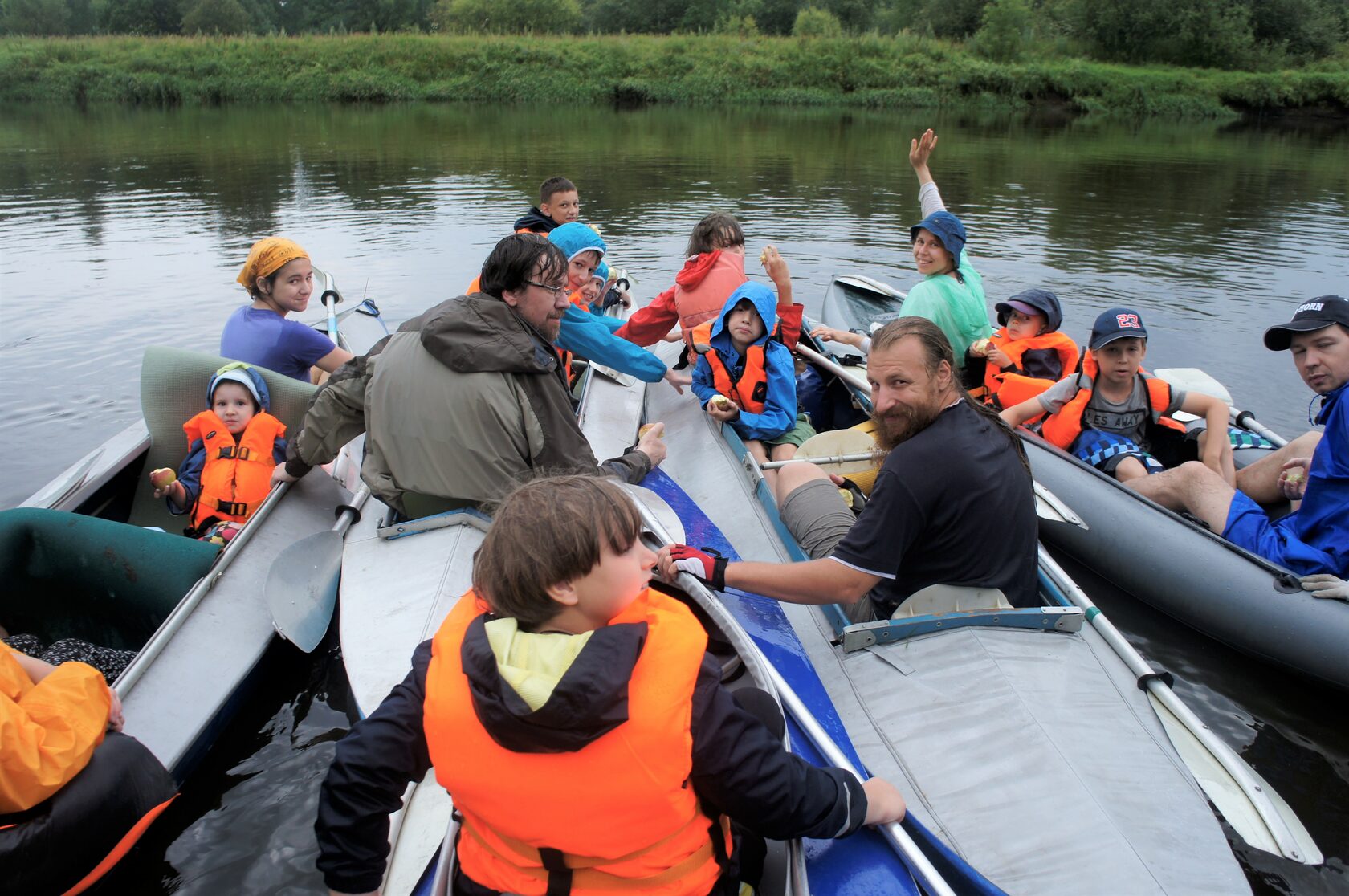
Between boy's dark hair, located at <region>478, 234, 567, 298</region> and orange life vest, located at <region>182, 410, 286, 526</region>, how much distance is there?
1.71 m

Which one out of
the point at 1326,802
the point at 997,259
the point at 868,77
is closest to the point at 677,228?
the point at 997,259

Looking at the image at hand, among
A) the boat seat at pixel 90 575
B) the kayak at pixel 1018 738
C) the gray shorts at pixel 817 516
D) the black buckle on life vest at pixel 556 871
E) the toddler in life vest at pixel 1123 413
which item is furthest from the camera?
the toddler in life vest at pixel 1123 413

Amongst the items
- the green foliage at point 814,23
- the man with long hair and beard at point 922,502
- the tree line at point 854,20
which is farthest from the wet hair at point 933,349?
the green foliage at point 814,23

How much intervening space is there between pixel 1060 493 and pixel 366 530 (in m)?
3.54

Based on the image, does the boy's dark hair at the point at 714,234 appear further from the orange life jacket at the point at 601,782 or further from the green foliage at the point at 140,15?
the green foliage at the point at 140,15

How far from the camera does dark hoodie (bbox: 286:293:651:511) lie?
313 centimetres

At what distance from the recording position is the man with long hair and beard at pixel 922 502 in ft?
8.72

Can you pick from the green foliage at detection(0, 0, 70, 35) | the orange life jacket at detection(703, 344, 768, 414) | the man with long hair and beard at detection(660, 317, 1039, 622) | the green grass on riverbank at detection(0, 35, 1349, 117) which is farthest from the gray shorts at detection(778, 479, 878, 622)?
the green foliage at detection(0, 0, 70, 35)

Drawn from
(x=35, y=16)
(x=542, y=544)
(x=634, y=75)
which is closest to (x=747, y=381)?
(x=542, y=544)

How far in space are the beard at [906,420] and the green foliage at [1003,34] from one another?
37804 mm

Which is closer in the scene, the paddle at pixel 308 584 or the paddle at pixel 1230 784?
the paddle at pixel 1230 784

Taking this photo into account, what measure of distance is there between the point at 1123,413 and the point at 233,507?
448 cm

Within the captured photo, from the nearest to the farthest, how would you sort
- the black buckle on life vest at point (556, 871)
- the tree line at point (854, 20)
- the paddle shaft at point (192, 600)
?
the black buckle on life vest at point (556, 871) < the paddle shaft at point (192, 600) < the tree line at point (854, 20)

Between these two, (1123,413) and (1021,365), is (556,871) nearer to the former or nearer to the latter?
(1123,413)
